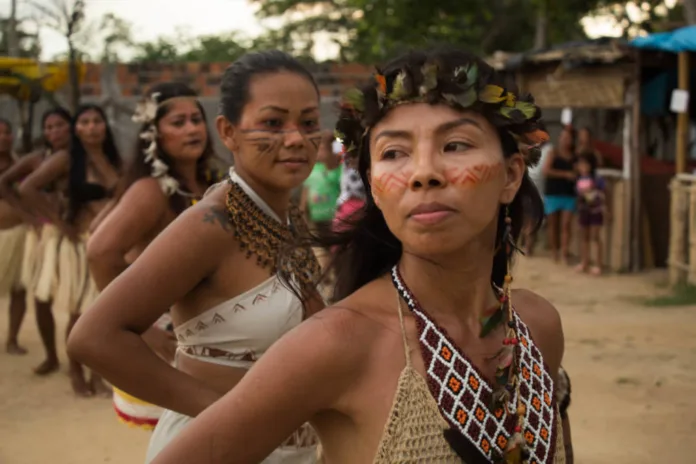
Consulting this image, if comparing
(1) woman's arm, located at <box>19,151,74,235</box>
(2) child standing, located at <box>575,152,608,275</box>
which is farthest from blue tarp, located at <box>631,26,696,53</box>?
(1) woman's arm, located at <box>19,151,74,235</box>

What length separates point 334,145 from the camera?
11.7 meters

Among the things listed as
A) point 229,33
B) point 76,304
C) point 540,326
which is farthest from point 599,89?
point 229,33

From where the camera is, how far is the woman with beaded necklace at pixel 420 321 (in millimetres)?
1647

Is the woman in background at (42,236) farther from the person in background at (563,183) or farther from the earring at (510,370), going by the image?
the person in background at (563,183)

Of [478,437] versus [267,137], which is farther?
[267,137]

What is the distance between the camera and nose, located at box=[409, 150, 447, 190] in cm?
173

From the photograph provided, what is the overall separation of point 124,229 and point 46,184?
4.62 meters

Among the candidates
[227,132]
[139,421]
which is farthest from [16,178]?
[227,132]

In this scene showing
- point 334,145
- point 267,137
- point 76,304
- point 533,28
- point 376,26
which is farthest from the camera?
point 533,28

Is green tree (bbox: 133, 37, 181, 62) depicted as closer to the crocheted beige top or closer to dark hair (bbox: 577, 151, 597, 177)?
dark hair (bbox: 577, 151, 597, 177)

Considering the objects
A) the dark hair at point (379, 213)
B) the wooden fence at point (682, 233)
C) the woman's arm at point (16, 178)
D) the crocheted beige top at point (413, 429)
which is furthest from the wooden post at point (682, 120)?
the crocheted beige top at point (413, 429)

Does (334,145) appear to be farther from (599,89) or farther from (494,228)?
(494,228)

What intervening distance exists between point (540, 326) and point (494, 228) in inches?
10.9

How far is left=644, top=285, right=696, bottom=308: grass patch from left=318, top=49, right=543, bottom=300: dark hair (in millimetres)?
8429
